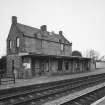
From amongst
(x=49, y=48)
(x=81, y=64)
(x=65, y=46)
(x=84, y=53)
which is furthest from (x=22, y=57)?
(x=84, y=53)

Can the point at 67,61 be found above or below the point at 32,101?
above

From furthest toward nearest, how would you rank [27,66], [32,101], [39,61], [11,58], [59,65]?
1. [59,65]
2. [11,58]
3. [39,61]
4. [27,66]
5. [32,101]

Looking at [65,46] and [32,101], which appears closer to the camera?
[32,101]

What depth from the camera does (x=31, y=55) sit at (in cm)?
2042

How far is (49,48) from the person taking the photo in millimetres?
28828

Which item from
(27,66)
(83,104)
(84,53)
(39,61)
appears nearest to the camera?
(83,104)

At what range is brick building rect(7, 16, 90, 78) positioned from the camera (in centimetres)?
2176

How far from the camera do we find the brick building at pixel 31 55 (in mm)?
21756

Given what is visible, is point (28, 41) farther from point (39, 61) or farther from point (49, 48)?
point (49, 48)

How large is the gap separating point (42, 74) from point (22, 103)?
16.4m

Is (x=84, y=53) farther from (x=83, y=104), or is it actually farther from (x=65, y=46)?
(x=83, y=104)

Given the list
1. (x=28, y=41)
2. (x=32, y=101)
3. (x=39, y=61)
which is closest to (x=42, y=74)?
(x=39, y=61)

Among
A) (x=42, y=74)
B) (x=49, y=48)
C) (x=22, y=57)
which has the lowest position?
(x=42, y=74)

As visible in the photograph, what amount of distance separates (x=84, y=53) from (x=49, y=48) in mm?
93260
